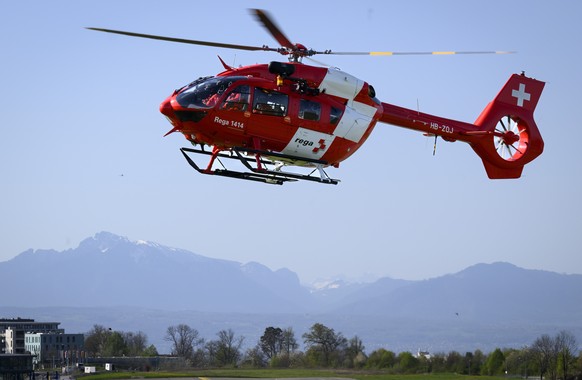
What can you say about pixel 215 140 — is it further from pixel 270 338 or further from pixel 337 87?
pixel 270 338

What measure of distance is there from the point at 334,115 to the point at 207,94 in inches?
188

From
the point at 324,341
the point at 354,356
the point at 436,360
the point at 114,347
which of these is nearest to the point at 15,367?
the point at 354,356

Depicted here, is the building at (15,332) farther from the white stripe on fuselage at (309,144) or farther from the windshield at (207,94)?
the windshield at (207,94)

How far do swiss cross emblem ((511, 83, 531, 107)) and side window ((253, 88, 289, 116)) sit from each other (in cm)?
1303

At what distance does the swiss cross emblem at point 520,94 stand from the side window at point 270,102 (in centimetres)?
1303

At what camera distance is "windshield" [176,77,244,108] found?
32062 mm

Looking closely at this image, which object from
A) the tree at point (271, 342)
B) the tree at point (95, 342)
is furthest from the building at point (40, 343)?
the tree at point (271, 342)

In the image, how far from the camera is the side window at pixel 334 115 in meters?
33.9

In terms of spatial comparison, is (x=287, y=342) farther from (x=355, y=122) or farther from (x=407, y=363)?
(x=355, y=122)

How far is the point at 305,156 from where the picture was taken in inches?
1348

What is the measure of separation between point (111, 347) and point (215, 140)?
82.4 m

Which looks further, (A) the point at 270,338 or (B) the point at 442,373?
(A) the point at 270,338

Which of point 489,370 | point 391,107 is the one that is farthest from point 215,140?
point 489,370

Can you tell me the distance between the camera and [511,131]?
134ft
